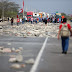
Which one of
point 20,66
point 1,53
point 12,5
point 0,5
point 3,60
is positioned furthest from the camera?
point 12,5

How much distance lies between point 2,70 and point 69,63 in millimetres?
2879

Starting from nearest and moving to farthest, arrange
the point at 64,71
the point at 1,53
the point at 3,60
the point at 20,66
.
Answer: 1. the point at 64,71
2. the point at 20,66
3. the point at 3,60
4. the point at 1,53

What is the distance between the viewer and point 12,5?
140 m

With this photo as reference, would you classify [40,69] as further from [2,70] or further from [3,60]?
[3,60]

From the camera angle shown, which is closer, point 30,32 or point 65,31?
point 65,31

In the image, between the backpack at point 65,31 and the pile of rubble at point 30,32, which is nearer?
the backpack at point 65,31

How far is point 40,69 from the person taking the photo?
10.0 m

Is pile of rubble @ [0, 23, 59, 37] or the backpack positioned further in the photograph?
pile of rubble @ [0, 23, 59, 37]

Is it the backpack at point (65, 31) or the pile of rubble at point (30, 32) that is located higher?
the backpack at point (65, 31)

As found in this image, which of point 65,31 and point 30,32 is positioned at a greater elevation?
point 65,31

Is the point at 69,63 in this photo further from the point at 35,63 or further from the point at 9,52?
the point at 9,52

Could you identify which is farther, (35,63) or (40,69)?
(35,63)

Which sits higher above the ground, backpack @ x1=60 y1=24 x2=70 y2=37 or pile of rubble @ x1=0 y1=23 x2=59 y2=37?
backpack @ x1=60 y1=24 x2=70 y2=37

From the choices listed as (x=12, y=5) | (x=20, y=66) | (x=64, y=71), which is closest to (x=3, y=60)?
(x=20, y=66)
